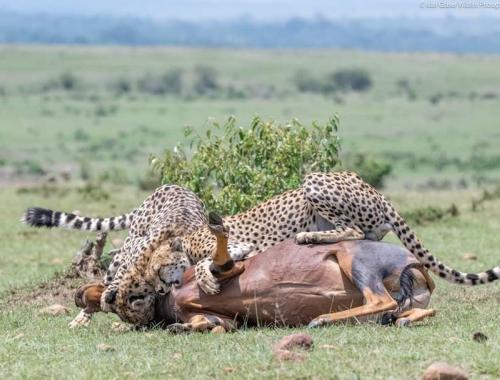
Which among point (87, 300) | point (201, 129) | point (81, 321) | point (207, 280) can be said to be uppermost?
point (207, 280)

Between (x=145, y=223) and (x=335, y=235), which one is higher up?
(x=335, y=235)

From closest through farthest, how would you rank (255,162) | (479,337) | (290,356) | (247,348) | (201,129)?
(290,356)
(479,337)
(247,348)
(255,162)
(201,129)

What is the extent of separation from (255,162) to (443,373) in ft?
19.0

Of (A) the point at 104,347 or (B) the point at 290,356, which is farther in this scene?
(A) the point at 104,347

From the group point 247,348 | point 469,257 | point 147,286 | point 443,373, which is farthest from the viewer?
point 469,257

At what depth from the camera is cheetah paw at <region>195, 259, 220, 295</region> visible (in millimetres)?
7703

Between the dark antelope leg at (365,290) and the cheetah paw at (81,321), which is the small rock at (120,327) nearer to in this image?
the cheetah paw at (81,321)

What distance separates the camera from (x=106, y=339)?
7.48 m

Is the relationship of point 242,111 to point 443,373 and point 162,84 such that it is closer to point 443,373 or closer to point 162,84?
point 162,84

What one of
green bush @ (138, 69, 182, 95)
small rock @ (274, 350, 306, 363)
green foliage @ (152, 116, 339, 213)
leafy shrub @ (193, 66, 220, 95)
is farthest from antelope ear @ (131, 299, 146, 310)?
green bush @ (138, 69, 182, 95)

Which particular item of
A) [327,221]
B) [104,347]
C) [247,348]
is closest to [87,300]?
[104,347]

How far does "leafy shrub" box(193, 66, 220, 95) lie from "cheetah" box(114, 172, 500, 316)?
6131cm

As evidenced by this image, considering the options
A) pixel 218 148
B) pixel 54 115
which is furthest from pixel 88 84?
pixel 218 148

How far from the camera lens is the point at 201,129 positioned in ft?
135
